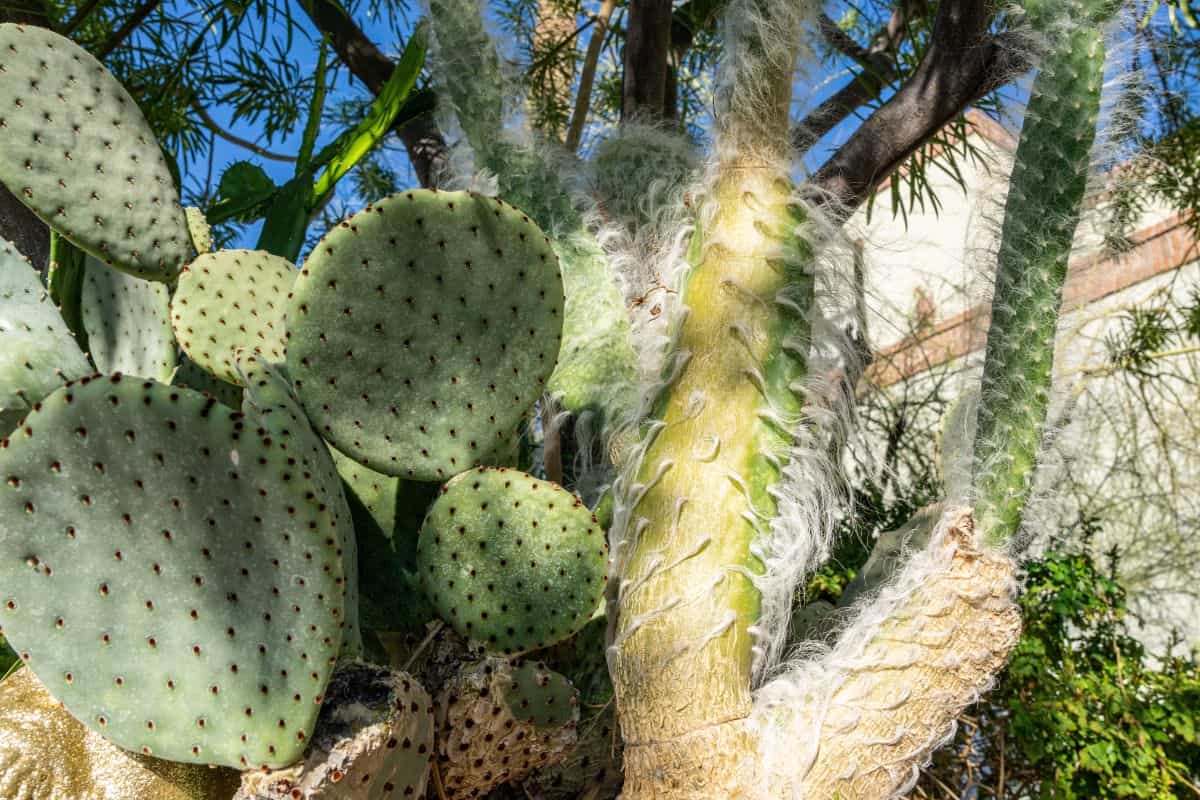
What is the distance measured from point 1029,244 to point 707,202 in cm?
34

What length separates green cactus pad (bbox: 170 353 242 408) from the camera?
3.78ft

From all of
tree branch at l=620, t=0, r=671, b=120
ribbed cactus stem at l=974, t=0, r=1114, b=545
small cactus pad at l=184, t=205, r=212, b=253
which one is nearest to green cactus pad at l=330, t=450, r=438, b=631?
small cactus pad at l=184, t=205, r=212, b=253

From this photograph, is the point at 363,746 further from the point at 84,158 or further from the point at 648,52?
the point at 648,52

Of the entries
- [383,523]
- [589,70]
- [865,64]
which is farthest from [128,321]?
[589,70]

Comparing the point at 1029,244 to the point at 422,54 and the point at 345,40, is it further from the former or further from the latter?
the point at 345,40

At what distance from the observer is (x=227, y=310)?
3.41ft

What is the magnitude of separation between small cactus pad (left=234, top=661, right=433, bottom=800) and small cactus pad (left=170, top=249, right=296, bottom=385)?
0.35 m

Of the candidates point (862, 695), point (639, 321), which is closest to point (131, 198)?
point (639, 321)

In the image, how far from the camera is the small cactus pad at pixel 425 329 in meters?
0.89

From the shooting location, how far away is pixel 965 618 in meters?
0.94

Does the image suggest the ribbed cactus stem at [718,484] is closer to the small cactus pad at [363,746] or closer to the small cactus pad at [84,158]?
the small cactus pad at [363,746]

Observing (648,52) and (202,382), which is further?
(648,52)

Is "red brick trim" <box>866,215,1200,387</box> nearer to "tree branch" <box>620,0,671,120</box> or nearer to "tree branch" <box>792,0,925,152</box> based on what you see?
"tree branch" <box>792,0,925,152</box>

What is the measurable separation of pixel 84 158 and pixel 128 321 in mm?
220
